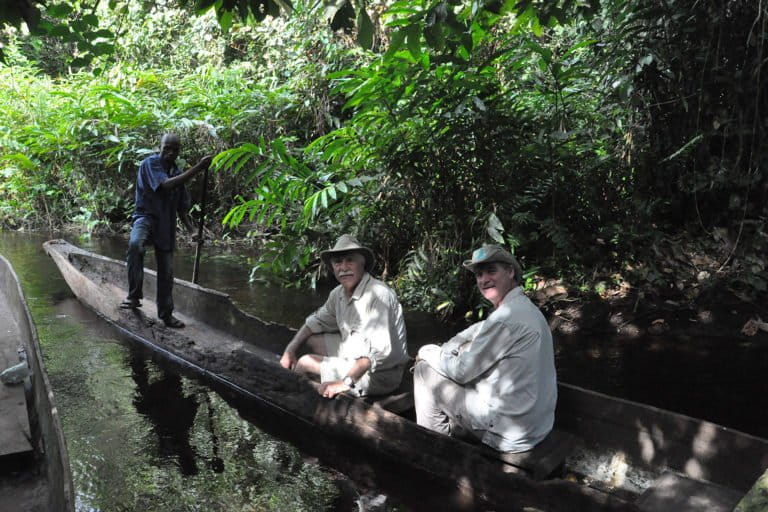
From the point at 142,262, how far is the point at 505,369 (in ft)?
13.1

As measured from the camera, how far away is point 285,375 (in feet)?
14.1

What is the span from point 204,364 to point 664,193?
506 centimetres

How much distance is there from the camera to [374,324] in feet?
12.3

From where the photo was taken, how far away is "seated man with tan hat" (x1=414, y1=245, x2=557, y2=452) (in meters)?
3.09

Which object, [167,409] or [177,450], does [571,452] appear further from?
[167,409]

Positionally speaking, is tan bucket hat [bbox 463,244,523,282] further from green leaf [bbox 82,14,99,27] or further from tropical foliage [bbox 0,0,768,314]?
green leaf [bbox 82,14,99,27]

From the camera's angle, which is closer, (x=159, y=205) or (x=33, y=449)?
(x=33, y=449)

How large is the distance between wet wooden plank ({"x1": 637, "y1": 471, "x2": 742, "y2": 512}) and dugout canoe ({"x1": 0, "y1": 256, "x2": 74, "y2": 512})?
2193mm

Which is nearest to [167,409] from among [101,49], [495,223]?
[101,49]

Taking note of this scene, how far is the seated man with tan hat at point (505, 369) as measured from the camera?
309 cm

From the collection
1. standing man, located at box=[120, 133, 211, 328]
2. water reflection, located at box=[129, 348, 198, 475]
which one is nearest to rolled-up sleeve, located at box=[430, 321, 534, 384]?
water reflection, located at box=[129, 348, 198, 475]

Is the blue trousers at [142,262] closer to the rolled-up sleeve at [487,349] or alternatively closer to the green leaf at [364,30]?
the rolled-up sleeve at [487,349]

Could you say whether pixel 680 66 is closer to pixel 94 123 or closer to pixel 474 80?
pixel 474 80

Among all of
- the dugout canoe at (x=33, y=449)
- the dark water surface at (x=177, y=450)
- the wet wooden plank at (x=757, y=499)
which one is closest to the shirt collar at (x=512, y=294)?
the dark water surface at (x=177, y=450)
